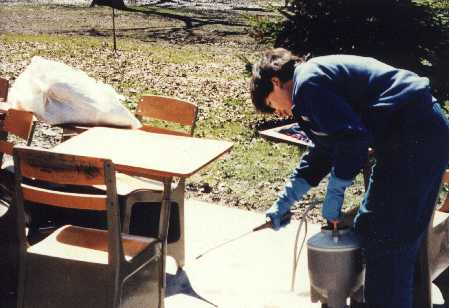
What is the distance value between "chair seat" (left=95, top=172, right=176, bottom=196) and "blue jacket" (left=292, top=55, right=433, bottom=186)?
142cm

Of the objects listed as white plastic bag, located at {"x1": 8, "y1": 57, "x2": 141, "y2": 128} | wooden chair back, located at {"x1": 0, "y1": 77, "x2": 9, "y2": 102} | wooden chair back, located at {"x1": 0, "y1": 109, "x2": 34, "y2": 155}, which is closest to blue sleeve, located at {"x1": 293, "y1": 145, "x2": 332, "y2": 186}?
white plastic bag, located at {"x1": 8, "y1": 57, "x2": 141, "y2": 128}

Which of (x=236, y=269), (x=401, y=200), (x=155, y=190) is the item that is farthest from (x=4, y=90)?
(x=401, y=200)

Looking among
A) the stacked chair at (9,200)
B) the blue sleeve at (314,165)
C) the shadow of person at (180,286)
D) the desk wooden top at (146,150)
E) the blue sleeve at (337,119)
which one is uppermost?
A: the blue sleeve at (337,119)

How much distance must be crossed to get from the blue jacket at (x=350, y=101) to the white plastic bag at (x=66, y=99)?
186 cm

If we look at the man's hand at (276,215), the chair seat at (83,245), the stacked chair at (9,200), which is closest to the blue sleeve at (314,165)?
the man's hand at (276,215)

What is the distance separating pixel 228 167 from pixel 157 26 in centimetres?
1224

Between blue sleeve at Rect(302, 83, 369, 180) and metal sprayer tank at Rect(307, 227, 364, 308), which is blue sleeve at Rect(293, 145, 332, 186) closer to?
metal sprayer tank at Rect(307, 227, 364, 308)

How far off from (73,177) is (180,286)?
1.30m

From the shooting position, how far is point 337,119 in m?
2.50

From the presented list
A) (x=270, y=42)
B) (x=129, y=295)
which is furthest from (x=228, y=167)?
(x=129, y=295)

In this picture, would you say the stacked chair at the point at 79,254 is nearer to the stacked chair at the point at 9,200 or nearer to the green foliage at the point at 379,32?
the stacked chair at the point at 9,200

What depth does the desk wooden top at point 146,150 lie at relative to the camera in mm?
3178

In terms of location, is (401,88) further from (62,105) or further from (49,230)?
(62,105)

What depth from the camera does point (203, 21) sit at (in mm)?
18625
